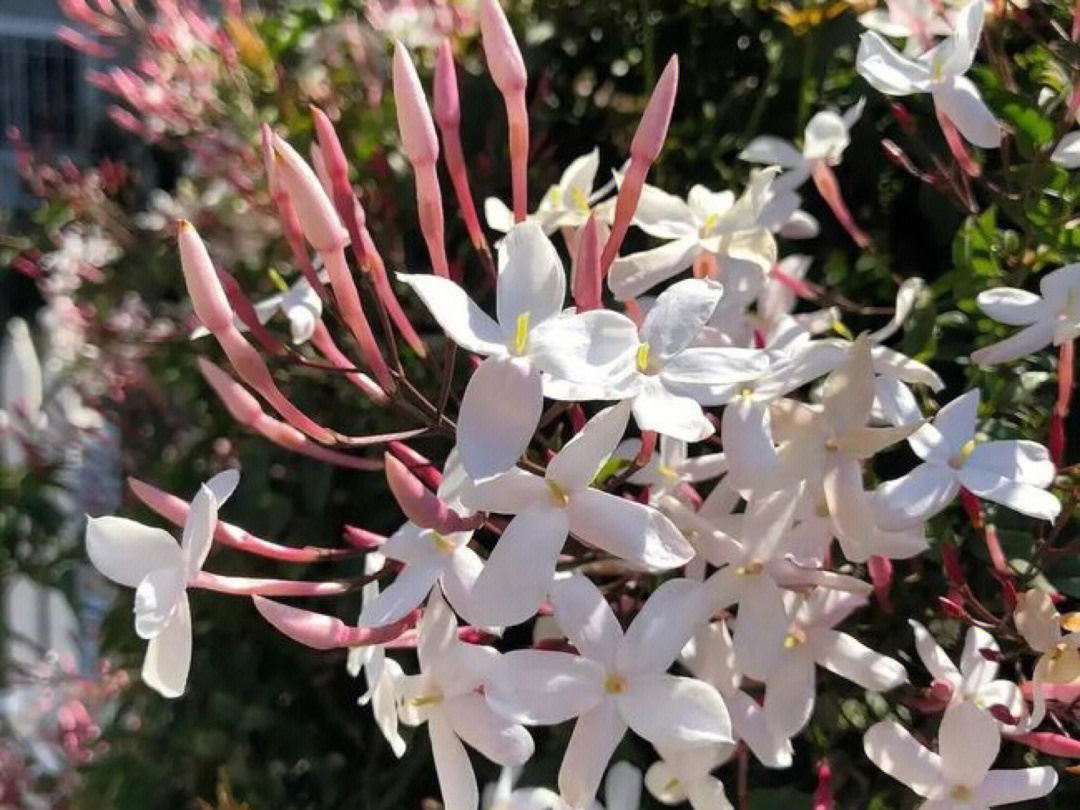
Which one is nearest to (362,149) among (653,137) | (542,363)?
(653,137)

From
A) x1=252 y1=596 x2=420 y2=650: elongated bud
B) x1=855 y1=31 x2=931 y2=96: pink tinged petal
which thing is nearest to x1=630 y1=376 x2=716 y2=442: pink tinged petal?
x1=252 y1=596 x2=420 y2=650: elongated bud

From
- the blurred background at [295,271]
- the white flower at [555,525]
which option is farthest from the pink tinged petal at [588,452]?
the blurred background at [295,271]

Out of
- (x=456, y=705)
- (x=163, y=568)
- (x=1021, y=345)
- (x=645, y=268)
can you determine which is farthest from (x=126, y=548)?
(x=1021, y=345)

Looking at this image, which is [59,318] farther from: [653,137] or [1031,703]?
[1031,703]

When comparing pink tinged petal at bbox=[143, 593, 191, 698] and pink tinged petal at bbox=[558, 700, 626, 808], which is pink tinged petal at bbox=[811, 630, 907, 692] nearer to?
pink tinged petal at bbox=[558, 700, 626, 808]

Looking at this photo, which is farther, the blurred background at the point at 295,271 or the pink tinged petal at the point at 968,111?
the blurred background at the point at 295,271

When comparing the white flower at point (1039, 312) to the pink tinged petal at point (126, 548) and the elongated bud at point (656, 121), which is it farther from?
the pink tinged petal at point (126, 548)

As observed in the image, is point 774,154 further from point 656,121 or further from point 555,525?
point 555,525
